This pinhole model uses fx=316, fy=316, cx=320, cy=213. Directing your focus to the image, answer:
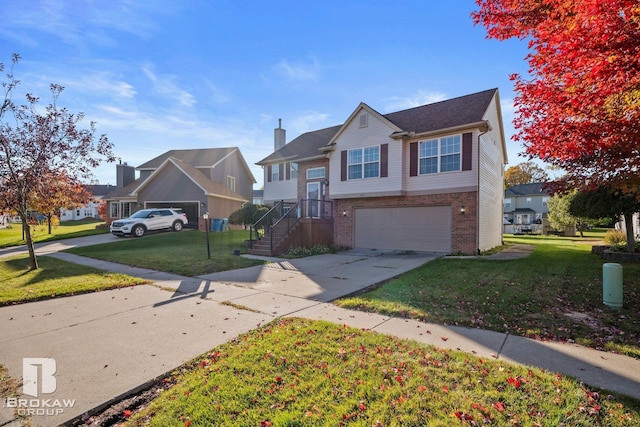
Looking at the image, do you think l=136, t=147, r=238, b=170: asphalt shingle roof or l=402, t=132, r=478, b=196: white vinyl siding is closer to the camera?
l=402, t=132, r=478, b=196: white vinyl siding

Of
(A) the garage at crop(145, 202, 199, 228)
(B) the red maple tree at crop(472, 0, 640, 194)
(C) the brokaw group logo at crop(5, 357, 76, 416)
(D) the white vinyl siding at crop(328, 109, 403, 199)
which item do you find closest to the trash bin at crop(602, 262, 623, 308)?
(B) the red maple tree at crop(472, 0, 640, 194)

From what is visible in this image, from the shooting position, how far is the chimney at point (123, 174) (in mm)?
32375

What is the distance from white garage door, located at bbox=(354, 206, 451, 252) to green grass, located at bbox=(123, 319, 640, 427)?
11188 millimetres

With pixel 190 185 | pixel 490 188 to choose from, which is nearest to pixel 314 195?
pixel 490 188

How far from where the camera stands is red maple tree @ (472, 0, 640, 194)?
4418mm

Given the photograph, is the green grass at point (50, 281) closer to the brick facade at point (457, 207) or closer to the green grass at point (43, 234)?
the green grass at point (43, 234)

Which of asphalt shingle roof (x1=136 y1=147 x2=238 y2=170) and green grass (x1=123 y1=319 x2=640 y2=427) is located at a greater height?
asphalt shingle roof (x1=136 y1=147 x2=238 y2=170)

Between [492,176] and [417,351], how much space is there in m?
14.9

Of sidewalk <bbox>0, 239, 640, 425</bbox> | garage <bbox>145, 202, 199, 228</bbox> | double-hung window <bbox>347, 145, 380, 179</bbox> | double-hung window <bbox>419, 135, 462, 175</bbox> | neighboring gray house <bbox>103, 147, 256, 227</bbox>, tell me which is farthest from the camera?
neighboring gray house <bbox>103, 147, 256, 227</bbox>

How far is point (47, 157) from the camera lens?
8984mm

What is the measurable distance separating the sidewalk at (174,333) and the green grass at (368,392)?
1.45 feet

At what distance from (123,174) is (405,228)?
3002 centimetres

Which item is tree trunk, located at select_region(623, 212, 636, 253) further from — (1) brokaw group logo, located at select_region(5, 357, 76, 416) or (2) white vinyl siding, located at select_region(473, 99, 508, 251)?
(1) brokaw group logo, located at select_region(5, 357, 76, 416)

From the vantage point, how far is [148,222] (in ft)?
67.4
